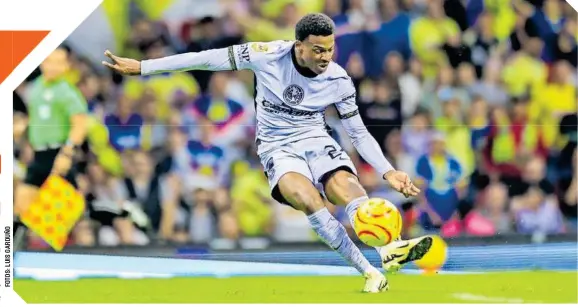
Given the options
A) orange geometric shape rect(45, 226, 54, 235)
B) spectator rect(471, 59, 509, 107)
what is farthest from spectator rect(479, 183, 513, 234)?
orange geometric shape rect(45, 226, 54, 235)

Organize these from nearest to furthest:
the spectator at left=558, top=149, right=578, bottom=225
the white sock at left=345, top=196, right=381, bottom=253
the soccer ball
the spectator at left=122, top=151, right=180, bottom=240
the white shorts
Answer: the soccer ball → the white sock at left=345, top=196, right=381, bottom=253 → the white shorts → the spectator at left=122, top=151, right=180, bottom=240 → the spectator at left=558, top=149, right=578, bottom=225

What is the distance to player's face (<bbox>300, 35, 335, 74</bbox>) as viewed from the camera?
29.9 feet

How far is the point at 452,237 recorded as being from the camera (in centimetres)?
968

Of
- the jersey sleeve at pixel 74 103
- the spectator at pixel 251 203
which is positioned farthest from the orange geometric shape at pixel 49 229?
the spectator at pixel 251 203

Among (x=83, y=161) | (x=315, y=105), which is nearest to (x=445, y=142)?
(x=315, y=105)

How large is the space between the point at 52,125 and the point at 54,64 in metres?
0.50

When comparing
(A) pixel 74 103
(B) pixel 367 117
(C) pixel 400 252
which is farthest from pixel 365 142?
(A) pixel 74 103

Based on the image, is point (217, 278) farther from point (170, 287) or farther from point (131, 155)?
point (131, 155)

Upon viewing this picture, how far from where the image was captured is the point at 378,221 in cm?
902

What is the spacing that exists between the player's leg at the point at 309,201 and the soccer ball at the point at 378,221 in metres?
0.24

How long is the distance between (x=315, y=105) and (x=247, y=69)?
2.07ft

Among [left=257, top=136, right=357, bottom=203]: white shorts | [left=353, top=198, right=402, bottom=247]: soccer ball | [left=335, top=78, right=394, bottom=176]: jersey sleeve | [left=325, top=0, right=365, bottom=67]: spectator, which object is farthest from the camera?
[left=325, top=0, right=365, bottom=67]: spectator

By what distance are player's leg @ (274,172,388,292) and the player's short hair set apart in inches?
43.6

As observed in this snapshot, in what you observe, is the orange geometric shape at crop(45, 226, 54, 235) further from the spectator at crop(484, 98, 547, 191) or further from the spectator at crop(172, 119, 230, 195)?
the spectator at crop(484, 98, 547, 191)
